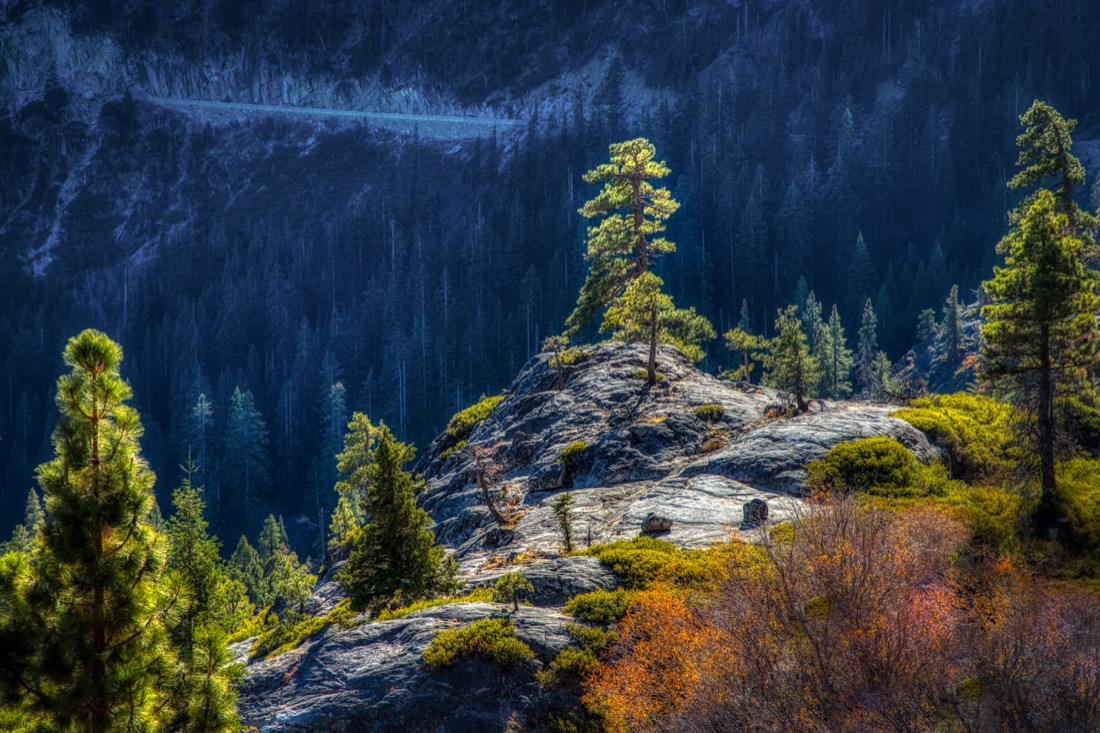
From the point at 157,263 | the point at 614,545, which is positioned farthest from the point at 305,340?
the point at 614,545

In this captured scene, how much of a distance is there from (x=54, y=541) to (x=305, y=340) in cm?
11679

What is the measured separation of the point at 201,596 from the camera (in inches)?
990

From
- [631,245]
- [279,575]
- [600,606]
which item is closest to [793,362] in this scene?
[631,245]

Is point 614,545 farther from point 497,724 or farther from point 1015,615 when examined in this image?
point 1015,615

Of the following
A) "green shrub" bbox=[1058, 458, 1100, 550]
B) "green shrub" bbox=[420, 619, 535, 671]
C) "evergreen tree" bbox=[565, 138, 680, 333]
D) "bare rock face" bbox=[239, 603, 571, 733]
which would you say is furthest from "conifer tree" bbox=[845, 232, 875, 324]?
"green shrub" bbox=[420, 619, 535, 671]

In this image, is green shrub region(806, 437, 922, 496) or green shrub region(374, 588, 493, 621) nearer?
green shrub region(374, 588, 493, 621)

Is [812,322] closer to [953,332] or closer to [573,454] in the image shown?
[953,332]

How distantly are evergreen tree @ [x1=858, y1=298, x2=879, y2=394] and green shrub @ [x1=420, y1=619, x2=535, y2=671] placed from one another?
66.6 metres

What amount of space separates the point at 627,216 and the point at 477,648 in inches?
1020

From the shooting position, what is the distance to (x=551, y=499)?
28766mm

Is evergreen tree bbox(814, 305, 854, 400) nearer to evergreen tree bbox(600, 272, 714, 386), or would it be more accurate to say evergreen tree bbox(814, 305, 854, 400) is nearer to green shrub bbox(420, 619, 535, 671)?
evergreen tree bbox(600, 272, 714, 386)

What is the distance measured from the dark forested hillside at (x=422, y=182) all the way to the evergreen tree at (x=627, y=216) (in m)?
55.0

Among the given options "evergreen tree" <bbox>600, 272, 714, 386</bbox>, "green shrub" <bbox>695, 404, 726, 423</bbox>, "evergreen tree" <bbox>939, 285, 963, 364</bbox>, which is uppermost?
"evergreen tree" <bbox>939, 285, 963, 364</bbox>

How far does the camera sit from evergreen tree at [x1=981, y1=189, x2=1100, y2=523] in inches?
903
